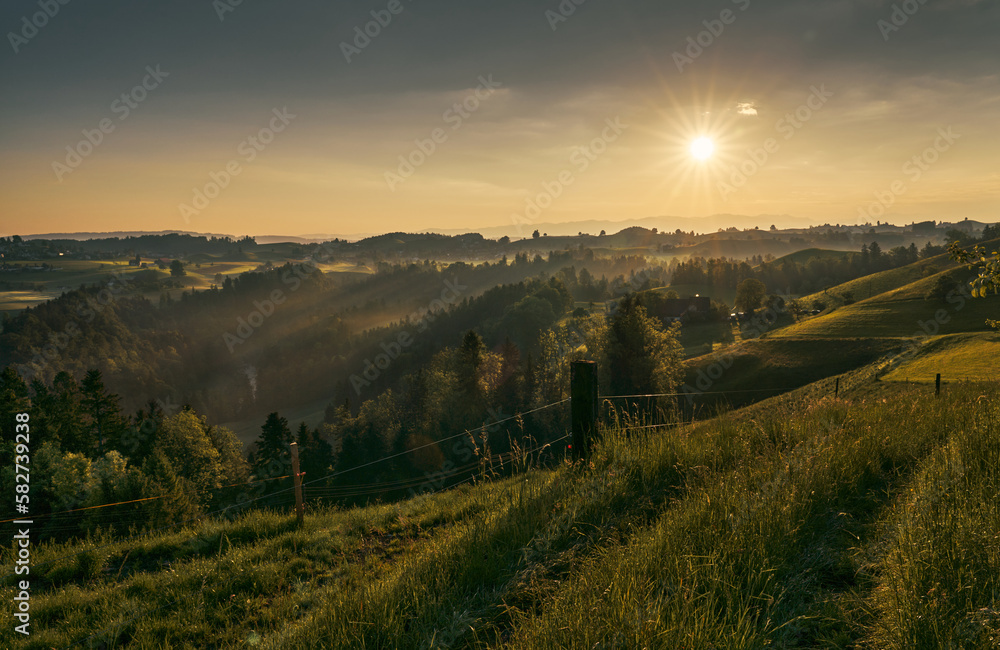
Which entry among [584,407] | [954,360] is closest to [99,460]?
[584,407]

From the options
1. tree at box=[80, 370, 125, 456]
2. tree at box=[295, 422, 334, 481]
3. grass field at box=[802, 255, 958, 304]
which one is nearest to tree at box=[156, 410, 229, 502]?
tree at box=[80, 370, 125, 456]

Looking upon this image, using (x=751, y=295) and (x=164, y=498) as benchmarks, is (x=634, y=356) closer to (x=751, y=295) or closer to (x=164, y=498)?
(x=164, y=498)

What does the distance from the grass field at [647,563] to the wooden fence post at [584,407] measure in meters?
0.28

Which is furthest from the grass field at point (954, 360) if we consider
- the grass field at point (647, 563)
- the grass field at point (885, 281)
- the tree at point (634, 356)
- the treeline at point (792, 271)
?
the treeline at point (792, 271)

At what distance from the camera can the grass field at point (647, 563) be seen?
3.01m

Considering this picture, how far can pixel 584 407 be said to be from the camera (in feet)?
22.5

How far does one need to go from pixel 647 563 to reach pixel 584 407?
11.0 feet

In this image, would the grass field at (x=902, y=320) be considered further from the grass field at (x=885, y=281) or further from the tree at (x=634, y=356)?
the tree at (x=634, y=356)

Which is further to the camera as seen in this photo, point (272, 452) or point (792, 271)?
point (792, 271)

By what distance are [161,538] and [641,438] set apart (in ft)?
27.5

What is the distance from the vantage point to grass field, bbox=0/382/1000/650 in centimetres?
301

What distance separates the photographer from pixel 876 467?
5.37 m

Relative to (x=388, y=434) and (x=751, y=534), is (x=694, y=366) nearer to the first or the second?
(x=388, y=434)

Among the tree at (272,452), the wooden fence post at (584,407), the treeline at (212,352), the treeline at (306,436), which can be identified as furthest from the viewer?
the treeline at (212,352)
